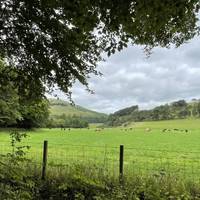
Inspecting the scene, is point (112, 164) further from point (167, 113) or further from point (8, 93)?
point (167, 113)

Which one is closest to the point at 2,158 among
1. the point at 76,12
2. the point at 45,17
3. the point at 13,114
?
the point at 13,114

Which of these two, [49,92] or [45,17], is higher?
[45,17]

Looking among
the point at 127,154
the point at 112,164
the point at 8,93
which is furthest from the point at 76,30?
the point at 127,154

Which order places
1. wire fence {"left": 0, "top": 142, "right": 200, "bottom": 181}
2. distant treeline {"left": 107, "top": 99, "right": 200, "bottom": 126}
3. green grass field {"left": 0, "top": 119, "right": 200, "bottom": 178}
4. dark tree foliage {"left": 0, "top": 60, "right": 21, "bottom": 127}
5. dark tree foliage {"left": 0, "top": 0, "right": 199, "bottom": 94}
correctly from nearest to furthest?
dark tree foliage {"left": 0, "top": 0, "right": 199, "bottom": 94}, dark tree foliage {"left": 0, "top": 60, "right": 21, "bottom": 127}, wire fence {"left": 0, "top": 142, "right": 200, "bottom": 181}, green grass field {"left": 0, "top": 119, "right": 200, "bottom": 178}, distant treeline {"left": 107, "top": 99, "right": 200, "bottom": 126}

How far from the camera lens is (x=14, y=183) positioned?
8797mm

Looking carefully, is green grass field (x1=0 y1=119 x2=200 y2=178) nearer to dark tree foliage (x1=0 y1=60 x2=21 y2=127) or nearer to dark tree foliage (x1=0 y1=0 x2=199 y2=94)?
dark tree foliage (x1=0 y1=60 x2=21 y2=127)

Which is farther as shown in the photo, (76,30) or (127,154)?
(127,154)

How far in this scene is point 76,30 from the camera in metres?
6.49

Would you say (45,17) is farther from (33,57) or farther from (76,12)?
(76,12)

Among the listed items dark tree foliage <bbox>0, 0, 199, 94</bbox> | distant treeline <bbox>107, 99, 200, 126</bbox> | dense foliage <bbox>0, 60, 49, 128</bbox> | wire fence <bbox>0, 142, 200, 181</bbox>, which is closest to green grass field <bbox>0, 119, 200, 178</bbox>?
wire fence <bbox>0, 142, 200, 181</bbox>

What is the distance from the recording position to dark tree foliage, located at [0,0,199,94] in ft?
17.0

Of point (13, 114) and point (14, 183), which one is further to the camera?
point (13, 114)

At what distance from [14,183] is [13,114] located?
200 cm

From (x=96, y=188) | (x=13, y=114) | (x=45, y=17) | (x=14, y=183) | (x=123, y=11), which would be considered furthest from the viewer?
(x=13, y=114)
